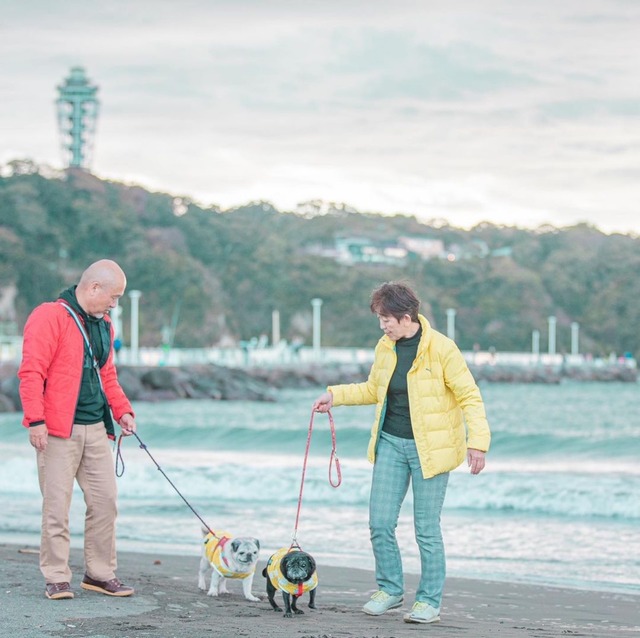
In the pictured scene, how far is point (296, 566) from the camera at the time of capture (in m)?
5.09

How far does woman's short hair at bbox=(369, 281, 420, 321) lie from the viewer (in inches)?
198

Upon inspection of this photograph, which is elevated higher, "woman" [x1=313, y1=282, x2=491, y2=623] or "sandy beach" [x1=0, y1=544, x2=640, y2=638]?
"woman" [x1=313, y1=282, x2=491, y2=623]

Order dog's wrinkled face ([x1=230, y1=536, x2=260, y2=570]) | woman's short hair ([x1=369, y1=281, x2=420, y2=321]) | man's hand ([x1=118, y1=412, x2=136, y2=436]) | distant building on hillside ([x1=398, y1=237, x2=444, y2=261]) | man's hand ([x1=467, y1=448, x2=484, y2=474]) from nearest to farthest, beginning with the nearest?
man's hand ([x1=467, y1=448, x2=484, y2=474]) → woman's short hair ([x1=369, y1=281, x2=420, y2=321]) → man's hand ([x1=118, y1=412, x2=136, y2=436]) → dog's wrinkled face ([x1=230, y1=536, x2=260, y2=570]) → distant building on hillside ([x1=398, y1=237, x2=444, y2=261])

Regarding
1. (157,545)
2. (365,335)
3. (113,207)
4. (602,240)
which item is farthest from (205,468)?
(602,240)

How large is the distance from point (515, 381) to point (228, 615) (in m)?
70.7

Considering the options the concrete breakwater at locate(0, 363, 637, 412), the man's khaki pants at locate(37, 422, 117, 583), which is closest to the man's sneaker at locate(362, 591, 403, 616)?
the man's khaki pants at locate(37, 422, 117, 583)

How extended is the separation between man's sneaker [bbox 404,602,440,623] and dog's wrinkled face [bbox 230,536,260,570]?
2.96ft

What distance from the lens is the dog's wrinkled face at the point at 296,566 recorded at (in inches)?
200

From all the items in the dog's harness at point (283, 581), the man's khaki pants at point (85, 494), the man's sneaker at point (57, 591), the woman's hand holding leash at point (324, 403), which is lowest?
the man's sneaker at point (57, 591)

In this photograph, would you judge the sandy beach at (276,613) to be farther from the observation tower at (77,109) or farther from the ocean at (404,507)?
the observation tower at (77,109)

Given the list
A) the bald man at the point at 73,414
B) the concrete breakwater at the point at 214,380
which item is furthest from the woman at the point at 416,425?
the concrete breakwater at the point at 214,380

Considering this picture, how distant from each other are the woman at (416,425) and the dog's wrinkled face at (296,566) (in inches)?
13.4

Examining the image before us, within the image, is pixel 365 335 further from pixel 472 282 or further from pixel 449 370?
pixel 449 370

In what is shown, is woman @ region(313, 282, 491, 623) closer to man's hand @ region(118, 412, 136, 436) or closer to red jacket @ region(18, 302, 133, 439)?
man's hand @ region(118, 412, 136, 436)
